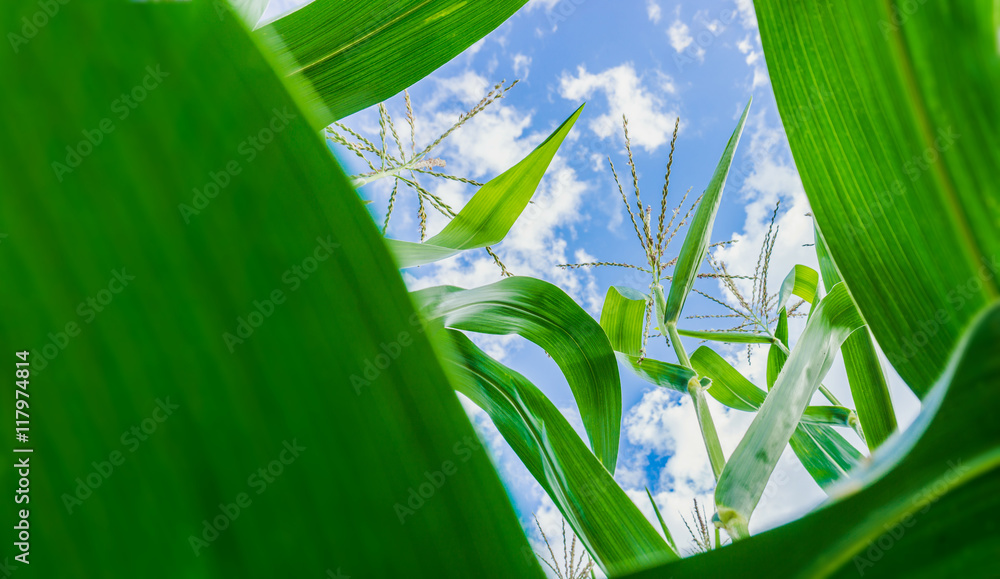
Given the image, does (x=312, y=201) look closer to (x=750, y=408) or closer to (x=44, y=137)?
(x=44, y=137)

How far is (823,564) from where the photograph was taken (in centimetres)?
11

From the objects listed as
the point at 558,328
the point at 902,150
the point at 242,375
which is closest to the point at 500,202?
the point at 558,328

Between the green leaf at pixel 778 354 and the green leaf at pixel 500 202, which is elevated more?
the green leaf at pixel 500 202

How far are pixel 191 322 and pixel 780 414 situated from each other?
378 millimetres

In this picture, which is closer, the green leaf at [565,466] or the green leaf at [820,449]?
the green leaf at [565,466]

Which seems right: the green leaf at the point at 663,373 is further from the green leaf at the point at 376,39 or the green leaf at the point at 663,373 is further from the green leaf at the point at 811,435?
the green leaf at the point at 376,39

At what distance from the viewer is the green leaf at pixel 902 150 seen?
0.20 m

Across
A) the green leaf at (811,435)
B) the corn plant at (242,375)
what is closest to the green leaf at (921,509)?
the corn plant at (242,375)

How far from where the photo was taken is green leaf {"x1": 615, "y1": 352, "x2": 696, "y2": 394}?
2.08 feet

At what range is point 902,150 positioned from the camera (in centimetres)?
23

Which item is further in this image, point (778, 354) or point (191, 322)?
point (778, 354)

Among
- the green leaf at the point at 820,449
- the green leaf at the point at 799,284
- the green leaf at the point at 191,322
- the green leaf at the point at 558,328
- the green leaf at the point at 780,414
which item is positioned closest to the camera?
the green leaf at the point at 191,322

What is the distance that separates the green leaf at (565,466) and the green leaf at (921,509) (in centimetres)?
27

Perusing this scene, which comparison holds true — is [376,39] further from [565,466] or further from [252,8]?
[565,466]
